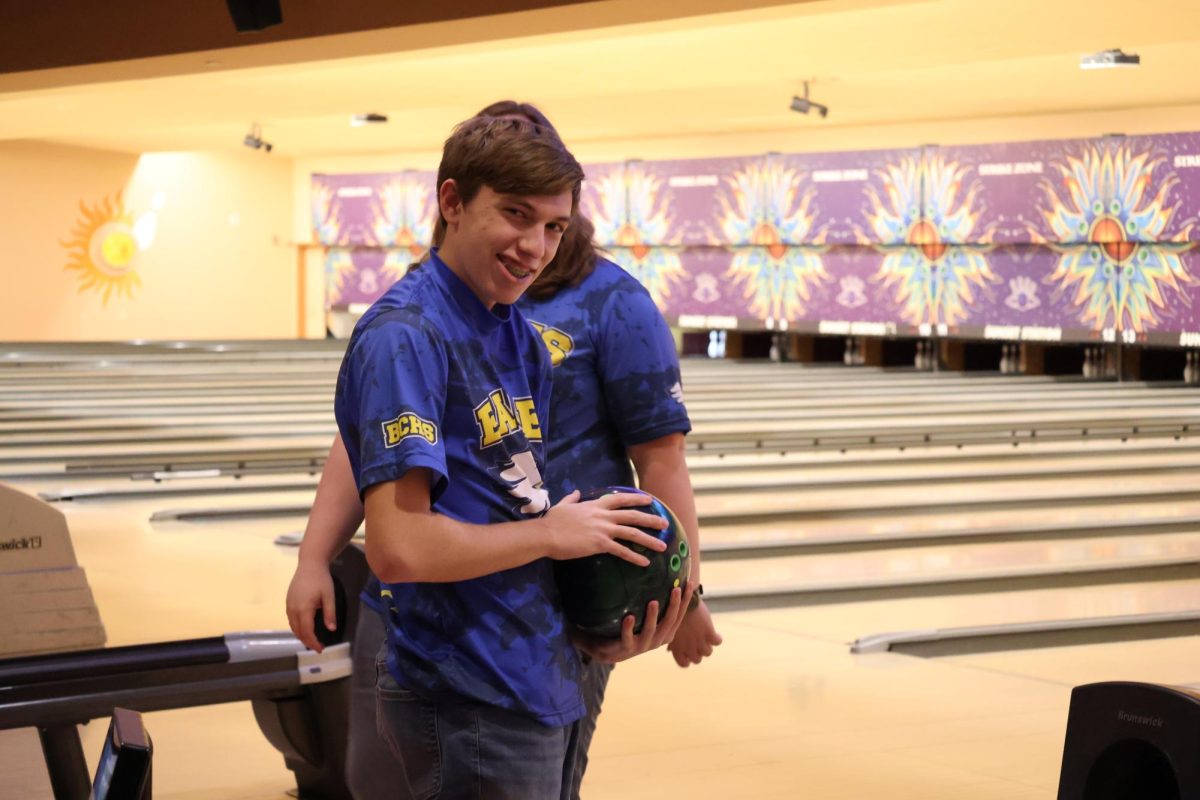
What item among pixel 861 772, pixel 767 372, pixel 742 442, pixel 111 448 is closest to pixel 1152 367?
pixel 767 372

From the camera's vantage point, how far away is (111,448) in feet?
25.0

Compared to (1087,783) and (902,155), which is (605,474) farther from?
(902,155)

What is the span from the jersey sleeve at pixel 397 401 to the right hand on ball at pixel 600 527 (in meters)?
0.11

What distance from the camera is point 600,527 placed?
→ 4.68 feet

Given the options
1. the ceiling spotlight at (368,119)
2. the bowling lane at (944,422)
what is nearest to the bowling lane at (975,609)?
the bowling lane at (944,422)

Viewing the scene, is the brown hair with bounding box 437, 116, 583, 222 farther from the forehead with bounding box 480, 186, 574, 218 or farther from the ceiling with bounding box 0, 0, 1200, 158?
the ceiling with bounding box 0, 0, 1200, 158

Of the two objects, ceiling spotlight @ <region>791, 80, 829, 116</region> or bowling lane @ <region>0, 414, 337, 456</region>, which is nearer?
bowling lane @ <region>0, 414, 337, 456</region>

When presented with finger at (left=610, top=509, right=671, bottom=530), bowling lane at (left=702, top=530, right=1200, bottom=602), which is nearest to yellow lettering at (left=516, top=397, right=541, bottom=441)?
finger at (left=610, top=509, right=671, bottom=530)

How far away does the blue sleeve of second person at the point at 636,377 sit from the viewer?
1790mm

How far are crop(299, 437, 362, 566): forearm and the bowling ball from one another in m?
0.25

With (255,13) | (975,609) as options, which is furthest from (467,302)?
(255,13)

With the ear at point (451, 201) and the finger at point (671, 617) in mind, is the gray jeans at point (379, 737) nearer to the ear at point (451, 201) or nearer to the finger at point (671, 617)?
the finger at point (671, 617)

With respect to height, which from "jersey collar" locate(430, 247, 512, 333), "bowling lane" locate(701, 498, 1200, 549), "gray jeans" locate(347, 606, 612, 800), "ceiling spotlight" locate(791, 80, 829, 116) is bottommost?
"bowling lane" locate(701, 498, 1200, 549)

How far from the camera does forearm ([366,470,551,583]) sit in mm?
1338
